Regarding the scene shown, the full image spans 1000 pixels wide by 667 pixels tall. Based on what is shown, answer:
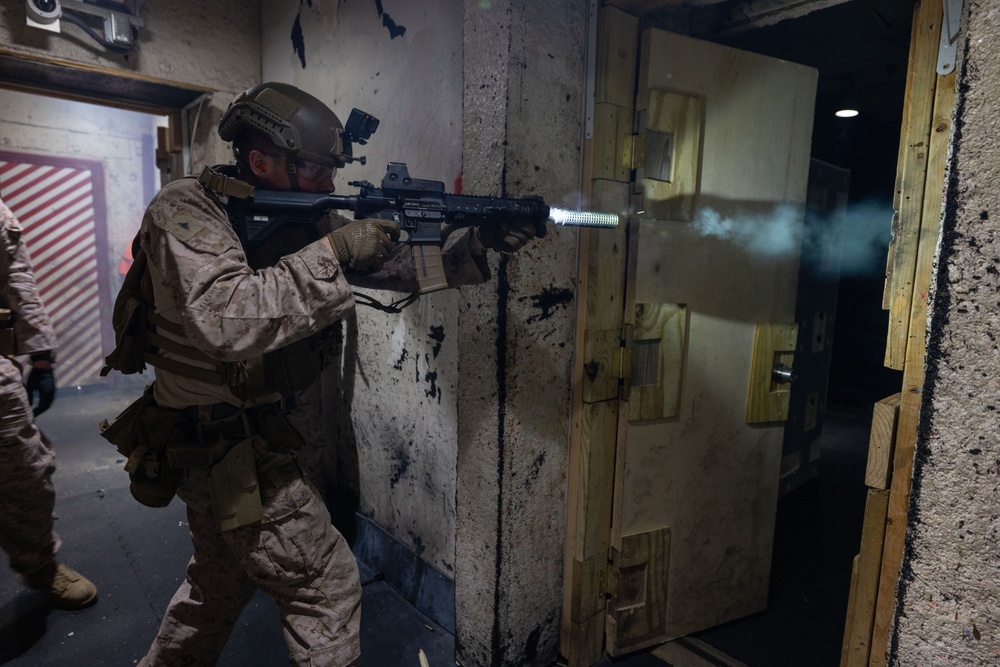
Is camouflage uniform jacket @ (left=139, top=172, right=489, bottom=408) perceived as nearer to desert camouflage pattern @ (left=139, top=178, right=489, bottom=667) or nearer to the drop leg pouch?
desert camouflage pattern @ (left=139, top=178, right=489, bottom=667)

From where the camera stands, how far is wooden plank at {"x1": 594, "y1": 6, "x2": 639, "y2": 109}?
1.78 meters

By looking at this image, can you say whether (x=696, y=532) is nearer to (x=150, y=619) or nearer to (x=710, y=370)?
(x=710, y=370)

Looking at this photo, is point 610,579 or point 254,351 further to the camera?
point 610,579

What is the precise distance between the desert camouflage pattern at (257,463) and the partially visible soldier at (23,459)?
1030 millimetres

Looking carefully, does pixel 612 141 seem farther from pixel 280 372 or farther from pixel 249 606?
pixel 249 606

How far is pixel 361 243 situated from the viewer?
1.49m

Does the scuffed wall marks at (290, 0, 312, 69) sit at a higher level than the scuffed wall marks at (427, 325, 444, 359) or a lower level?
higher

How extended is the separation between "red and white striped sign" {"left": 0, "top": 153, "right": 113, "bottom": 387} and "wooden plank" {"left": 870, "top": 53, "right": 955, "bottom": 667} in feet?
24.1

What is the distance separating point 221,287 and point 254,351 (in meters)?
0.18

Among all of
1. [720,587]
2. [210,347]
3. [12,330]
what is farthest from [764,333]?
[12,330]

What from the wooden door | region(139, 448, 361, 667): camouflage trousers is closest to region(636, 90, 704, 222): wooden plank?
the wooden door

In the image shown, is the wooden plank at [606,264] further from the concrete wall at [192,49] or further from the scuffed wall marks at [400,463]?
the concrete wall at [192,49]

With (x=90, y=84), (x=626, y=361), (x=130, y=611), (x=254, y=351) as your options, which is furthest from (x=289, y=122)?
(x=90, y=84)

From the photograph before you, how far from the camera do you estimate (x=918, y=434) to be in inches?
41.2
